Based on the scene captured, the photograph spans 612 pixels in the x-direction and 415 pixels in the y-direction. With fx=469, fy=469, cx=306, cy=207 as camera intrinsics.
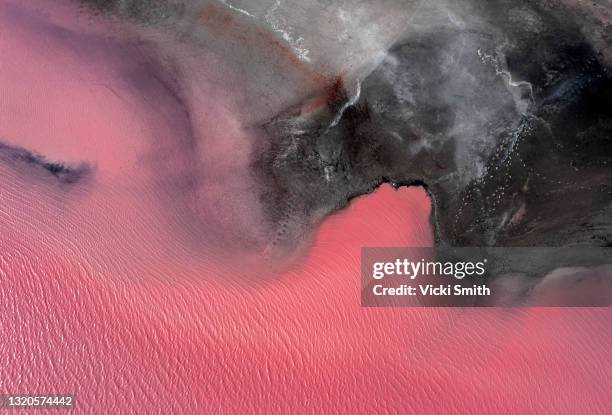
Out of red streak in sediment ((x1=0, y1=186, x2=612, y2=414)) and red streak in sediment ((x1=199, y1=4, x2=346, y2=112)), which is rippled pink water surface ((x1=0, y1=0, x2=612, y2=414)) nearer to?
red streak in sediment ((x1=0, y1=186, x2=612, y2=414))

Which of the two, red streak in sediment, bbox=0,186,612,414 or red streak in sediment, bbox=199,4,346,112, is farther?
red streak in sediment, bbox=199,4,346,112

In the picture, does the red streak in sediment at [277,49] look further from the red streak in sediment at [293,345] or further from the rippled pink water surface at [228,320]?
the red streak in sediment at [293,345]

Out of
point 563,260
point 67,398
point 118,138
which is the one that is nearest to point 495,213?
point 563,260

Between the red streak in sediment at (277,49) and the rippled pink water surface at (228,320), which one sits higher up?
the red streak in sediment at (277,49)

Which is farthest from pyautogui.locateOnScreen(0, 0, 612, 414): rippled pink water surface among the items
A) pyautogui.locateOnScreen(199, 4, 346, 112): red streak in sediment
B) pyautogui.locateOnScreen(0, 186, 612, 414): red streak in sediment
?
pyautogui.locateOnScreen(199, 4, 346, 112): red streak in sediment

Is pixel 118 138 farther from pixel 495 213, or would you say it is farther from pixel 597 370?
pixel 597 370

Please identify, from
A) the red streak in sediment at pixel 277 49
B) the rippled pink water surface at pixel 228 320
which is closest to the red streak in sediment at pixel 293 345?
the rippled pink water surface at pixel 228 320
